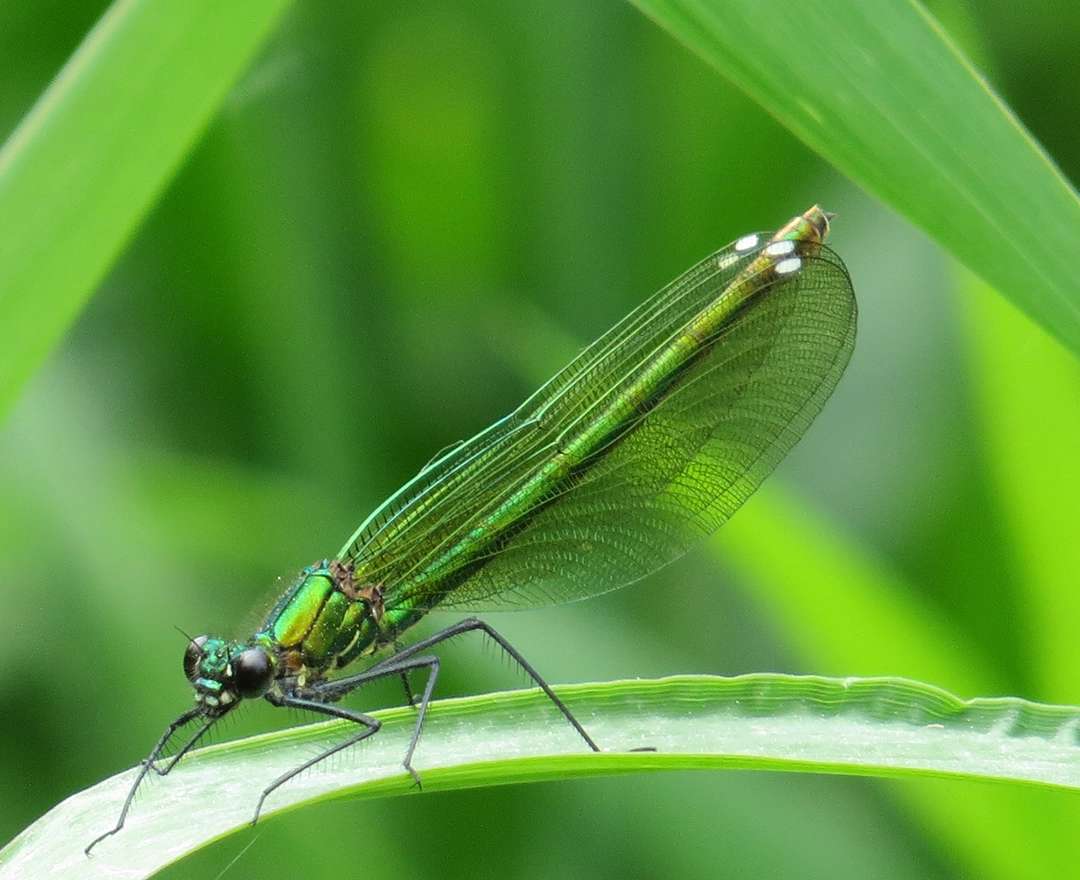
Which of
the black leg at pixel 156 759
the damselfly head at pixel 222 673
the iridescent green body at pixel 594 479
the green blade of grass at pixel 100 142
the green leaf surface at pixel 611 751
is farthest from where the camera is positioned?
the iridescent green body at pixel 594 479

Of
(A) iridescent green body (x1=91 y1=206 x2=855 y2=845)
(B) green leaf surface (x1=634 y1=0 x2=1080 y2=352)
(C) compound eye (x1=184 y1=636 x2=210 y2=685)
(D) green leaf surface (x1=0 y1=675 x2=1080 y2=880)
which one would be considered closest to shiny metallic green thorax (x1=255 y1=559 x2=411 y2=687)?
(A) iridescent green body (x1=91 y1=206 x2=855 y2=845)

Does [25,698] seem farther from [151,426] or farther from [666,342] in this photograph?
[666,342]

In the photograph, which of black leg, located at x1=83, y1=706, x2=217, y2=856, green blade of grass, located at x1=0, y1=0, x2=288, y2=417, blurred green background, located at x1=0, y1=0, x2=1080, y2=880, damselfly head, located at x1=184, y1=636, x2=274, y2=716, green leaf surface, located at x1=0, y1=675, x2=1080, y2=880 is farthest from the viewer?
blurred green background, located at x1=0, y1=0, x2=1080, y2=880

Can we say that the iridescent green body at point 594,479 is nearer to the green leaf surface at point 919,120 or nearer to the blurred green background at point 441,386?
the blurred green background at point 441,386

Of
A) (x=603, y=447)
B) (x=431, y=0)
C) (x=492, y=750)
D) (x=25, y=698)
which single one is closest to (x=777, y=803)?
(x=603, y=447)

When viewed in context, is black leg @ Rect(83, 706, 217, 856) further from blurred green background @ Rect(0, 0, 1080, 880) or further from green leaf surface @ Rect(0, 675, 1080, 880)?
blurred green background @ Rect(0, 0, 1080, 880)

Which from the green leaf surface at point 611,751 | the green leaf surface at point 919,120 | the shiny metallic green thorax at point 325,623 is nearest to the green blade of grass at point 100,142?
the green leaf surface at point 919,120
